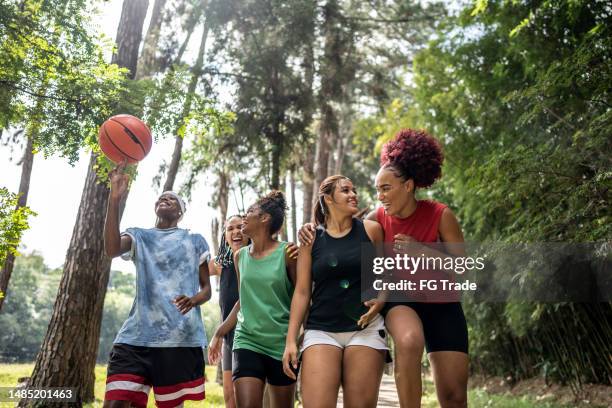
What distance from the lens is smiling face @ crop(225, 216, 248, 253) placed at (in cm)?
554

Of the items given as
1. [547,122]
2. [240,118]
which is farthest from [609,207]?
[240,118]

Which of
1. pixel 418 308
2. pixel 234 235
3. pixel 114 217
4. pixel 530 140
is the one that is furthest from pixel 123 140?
pixel 530 140

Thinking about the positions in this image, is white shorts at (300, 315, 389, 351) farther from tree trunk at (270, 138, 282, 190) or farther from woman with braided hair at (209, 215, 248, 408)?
tree trunk at (270, 138, 282, 190)

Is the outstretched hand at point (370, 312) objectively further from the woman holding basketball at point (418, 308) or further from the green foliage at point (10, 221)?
the green foliage at point (10, 221)

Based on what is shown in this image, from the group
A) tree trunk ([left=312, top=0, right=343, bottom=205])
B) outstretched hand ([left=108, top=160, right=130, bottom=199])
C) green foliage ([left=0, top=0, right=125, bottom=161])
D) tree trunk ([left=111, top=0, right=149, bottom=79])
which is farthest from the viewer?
tree trunk ([left=312, top=0, right=343, bottom=205])

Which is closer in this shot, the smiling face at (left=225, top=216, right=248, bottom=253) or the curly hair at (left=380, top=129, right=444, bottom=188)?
the curly hair at (left=380, top=129, right=444, bottom=188)

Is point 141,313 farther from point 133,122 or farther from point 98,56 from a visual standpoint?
point 98,56

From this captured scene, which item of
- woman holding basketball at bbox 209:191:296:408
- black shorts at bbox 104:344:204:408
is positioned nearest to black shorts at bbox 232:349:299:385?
woman holding basketball at bbox 209:191:296:408

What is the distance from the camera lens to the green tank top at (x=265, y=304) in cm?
392

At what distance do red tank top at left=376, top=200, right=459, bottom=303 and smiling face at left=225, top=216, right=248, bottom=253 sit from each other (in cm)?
181

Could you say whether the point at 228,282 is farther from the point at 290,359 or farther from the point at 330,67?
the point at 330,67

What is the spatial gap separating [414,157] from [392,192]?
13.6 inches

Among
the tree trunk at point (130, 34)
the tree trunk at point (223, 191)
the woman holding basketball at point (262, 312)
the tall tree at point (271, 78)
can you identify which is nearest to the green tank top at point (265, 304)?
the woman holding basketball at point (262, 312)

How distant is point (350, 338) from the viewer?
11.8 feet
